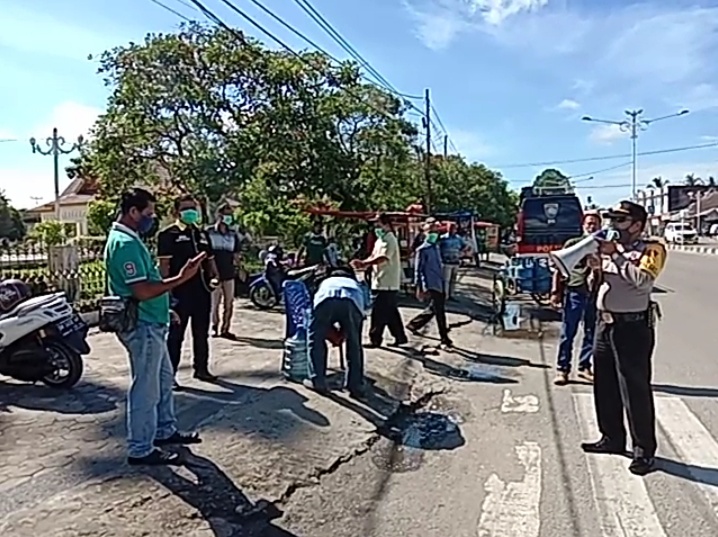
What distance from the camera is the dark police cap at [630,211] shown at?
17.8 feet

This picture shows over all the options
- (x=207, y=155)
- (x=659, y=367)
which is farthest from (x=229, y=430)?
(x=207, y=155)

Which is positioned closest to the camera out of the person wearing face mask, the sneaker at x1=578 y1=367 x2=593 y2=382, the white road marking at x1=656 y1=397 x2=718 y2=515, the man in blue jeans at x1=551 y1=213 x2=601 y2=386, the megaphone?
the white road marking at x1=656 y1=397 x2=718 y2=515

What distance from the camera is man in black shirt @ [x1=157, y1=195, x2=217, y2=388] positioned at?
7324 millimetres

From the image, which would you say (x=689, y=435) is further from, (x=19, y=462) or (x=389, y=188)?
(x=389, y=188)

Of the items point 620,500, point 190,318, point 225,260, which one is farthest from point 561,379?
point 225,260

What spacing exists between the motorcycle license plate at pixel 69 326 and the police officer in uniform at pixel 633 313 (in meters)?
5.12

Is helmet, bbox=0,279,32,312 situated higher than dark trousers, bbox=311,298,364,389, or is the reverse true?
helmet, bbox=0,279,32,312

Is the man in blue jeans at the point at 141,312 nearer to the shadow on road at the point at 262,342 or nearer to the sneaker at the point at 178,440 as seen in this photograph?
the sneaker at the point at 178,440

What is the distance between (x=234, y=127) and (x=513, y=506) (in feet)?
47.0

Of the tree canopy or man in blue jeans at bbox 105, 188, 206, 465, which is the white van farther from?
man in blue jeans at bbox 105, 188, 206, 465

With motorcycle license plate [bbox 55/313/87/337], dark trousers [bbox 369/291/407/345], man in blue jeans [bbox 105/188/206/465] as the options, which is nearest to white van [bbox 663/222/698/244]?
dark trousers [bbox 369/291/407/345]

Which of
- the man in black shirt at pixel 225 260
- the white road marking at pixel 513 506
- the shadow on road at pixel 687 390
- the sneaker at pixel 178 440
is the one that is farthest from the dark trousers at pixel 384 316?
the white road marking at pixel 513 506

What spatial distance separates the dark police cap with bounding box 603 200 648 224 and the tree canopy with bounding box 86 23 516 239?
12.4 m

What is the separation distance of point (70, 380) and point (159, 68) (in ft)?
36.8
